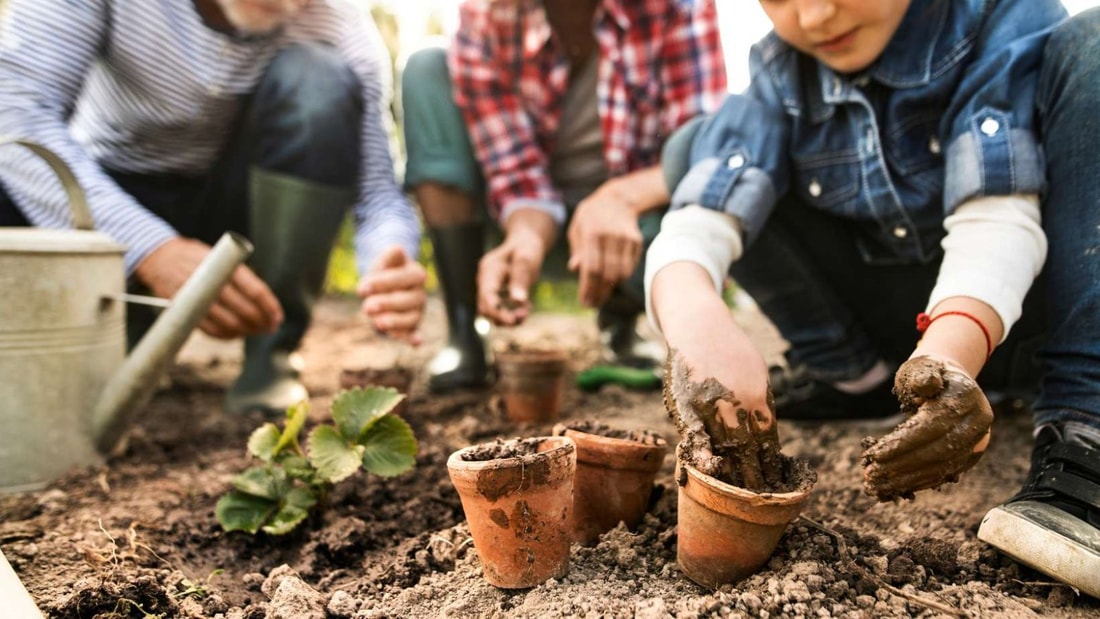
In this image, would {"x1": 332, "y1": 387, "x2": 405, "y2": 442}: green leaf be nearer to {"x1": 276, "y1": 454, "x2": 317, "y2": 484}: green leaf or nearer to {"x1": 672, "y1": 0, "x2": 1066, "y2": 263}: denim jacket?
{"x1": 276, "y1": 454, "x2": 317, "y2": 484}: green leaf

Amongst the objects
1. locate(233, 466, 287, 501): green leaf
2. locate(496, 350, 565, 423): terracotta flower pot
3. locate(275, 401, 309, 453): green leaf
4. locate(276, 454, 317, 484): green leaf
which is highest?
locate(275, 401, 309, 453): green leaf

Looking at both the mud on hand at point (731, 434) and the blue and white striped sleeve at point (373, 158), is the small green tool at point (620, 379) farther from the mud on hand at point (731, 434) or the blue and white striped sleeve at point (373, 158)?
the mud on hand at point (731, 434)

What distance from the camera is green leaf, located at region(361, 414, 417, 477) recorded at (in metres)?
1.53

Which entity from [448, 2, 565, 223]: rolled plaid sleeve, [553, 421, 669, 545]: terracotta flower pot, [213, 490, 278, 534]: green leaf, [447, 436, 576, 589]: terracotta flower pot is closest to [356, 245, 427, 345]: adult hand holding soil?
[448, 2, 565, 223]: rolled plaid sleeve

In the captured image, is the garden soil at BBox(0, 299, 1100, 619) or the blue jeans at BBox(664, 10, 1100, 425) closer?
the garden soil at BBox(0, 299, 1100, 619)

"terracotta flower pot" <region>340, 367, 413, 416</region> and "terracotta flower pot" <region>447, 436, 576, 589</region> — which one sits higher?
"terracotta flower pot" <region>447, 436, 576, 589</region>

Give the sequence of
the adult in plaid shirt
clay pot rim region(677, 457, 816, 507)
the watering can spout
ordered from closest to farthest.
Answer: clay pot rim region(677, 457, 816, 507)
the watering can spout
the adult in plaid shirt

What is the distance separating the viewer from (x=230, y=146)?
8.66 ft

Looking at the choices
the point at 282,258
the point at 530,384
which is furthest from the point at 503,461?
the point at 282,258

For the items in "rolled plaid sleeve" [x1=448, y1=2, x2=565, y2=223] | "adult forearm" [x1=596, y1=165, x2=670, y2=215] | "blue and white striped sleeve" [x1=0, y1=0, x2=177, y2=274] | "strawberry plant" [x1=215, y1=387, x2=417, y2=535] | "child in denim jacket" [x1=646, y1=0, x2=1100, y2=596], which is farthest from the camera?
"rolled plaid sleeve" [x1=448, y1=2, x2=565, y2=223]

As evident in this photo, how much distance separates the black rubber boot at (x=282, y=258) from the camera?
95.2 inches

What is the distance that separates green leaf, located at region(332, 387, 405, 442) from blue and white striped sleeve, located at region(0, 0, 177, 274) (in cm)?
84

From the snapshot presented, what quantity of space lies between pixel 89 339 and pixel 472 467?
1179mm

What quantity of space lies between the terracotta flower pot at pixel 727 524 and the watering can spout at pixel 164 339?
119 centimetres
